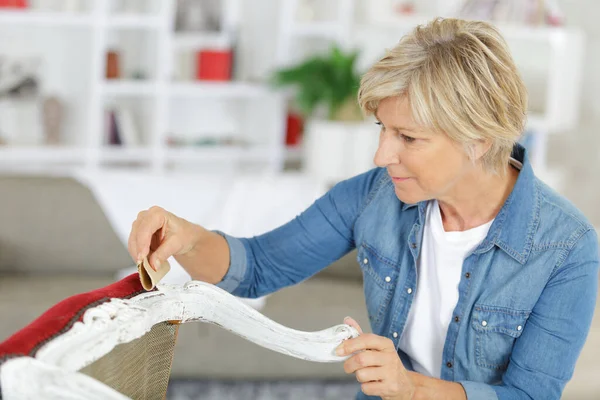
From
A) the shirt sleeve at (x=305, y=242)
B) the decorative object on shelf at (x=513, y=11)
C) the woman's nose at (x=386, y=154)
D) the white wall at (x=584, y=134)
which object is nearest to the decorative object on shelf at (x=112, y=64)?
the white wall at (x=584, y=134)

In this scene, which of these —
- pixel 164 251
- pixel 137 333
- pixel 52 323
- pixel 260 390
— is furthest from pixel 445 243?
pixel 260 390

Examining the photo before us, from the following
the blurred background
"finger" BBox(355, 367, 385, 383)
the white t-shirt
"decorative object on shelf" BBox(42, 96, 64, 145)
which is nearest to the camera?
"finger" BBox(355, 367, 385, 383)

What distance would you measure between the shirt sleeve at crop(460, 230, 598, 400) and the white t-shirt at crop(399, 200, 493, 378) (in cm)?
15

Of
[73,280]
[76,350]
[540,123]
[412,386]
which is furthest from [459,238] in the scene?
[540,123]

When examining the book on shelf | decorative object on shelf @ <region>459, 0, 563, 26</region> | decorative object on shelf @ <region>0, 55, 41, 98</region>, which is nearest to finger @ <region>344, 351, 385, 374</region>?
decorative object on shelf @ <region>459, 0, 563, 26</region>

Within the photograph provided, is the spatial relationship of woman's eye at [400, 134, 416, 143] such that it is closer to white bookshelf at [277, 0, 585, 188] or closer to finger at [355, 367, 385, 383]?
finger at [355, 367, 385, 383]

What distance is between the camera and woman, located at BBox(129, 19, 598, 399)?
137 cm

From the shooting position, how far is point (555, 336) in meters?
1.42

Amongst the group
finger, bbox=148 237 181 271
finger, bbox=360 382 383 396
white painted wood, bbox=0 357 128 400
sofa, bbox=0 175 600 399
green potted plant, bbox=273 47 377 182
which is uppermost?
white painted wood, bbox=0 357 128 400

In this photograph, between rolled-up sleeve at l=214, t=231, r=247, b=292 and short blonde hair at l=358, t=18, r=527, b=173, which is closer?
short blonde hair at l=358, t=18, r=527, b=173

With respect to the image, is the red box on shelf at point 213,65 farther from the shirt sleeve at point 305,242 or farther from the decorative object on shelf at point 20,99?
the shirt sleeve at point 305,242

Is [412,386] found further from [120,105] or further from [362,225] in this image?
[120,105]

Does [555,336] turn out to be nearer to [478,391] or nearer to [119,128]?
[478,391]

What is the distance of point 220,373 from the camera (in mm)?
3080
